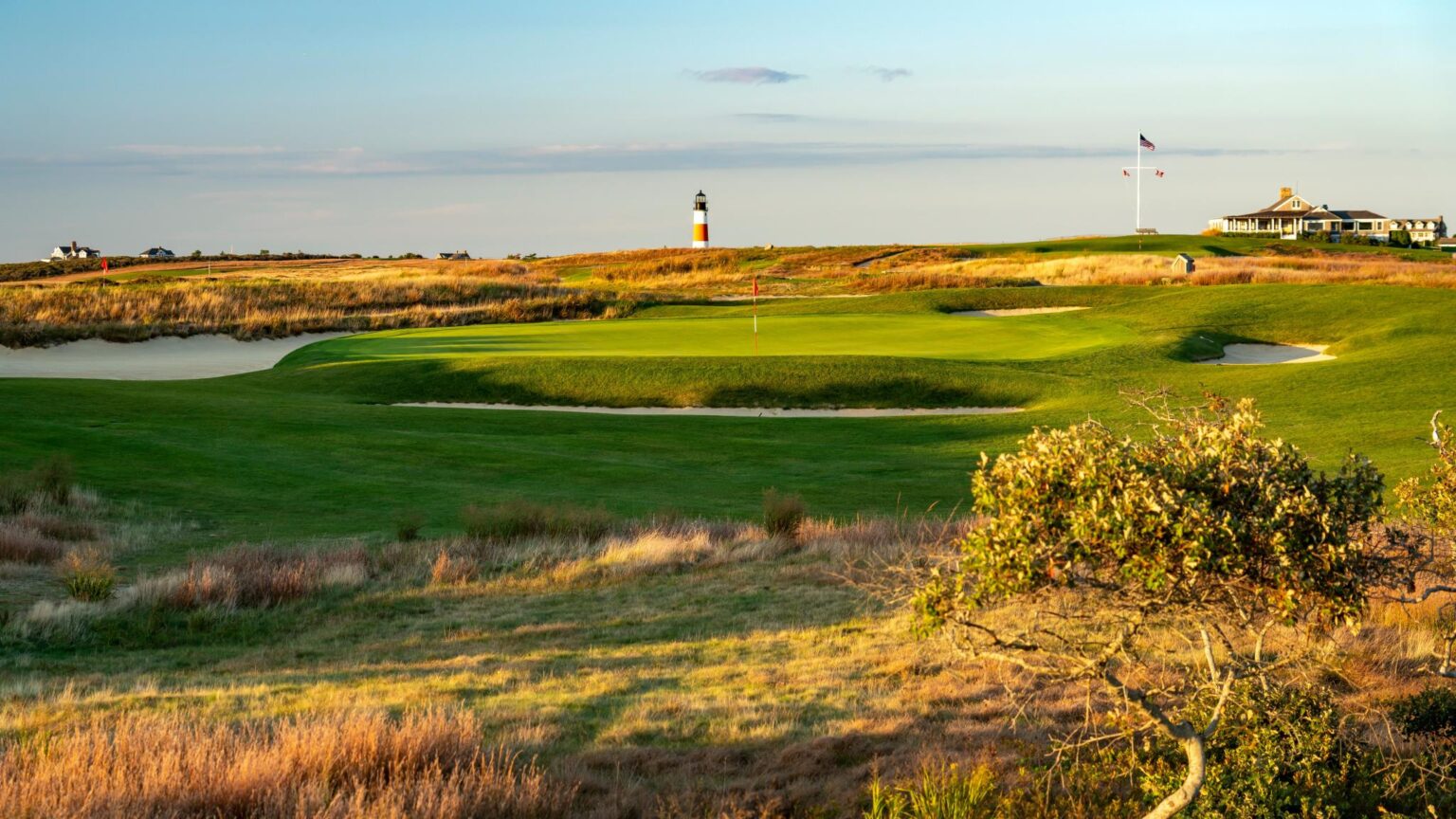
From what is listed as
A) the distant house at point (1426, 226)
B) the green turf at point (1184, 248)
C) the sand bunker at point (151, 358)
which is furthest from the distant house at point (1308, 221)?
the sand bunker at point (151, 358)

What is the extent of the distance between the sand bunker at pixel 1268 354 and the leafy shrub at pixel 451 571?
1005 inches

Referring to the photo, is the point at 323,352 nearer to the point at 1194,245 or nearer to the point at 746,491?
the point at 746,491

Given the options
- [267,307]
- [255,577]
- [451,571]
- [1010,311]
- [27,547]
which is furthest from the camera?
[267,307]

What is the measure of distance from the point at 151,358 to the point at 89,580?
3547 cm

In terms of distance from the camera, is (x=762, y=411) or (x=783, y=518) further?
(x=762, y=411)

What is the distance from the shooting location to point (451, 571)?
14617 millimetres

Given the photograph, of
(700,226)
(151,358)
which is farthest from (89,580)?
(700,226)

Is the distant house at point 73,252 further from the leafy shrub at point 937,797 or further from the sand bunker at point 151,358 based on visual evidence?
the leafy shrub at point 937,797

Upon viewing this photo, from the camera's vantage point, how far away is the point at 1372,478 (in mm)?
5656

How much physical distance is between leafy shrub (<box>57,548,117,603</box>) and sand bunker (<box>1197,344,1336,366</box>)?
29055 millimetres

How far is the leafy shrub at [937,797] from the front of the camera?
6.90 metres

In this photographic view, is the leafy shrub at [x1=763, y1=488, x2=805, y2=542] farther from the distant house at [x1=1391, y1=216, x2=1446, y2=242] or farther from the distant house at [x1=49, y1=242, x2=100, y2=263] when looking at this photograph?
the distant house at [x1=1391, y1=216, x2=1446, y2=242]

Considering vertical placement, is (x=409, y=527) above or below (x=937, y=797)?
below

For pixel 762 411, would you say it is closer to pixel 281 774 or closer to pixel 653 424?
pixel 653 424
